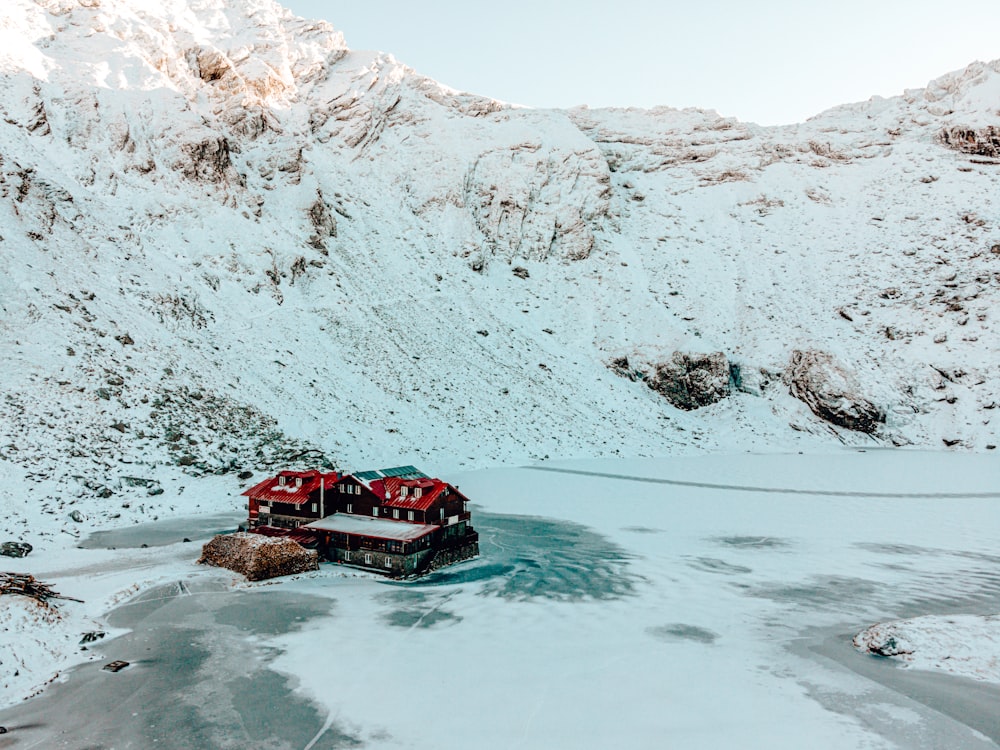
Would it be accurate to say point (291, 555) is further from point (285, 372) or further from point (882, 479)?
point (882, 479)

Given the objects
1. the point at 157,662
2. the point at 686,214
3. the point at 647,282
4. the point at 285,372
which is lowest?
the point at 157,662

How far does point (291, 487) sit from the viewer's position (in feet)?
101

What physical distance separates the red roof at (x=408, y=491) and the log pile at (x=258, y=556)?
163 inches

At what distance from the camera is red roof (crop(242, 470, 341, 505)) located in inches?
1182

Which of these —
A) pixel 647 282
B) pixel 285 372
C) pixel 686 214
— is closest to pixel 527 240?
pixel 647 282

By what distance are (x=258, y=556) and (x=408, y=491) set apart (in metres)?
6.94

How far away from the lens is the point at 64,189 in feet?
160

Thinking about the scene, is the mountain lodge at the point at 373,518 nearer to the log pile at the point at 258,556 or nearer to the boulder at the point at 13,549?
the log pile at the point at 258,556

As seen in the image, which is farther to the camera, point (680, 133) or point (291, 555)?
point (680, 133)

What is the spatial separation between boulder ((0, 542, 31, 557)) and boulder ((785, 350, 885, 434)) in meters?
60.7

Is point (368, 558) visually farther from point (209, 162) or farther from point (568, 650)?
point (209, 162)

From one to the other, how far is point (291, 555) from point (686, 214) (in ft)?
242

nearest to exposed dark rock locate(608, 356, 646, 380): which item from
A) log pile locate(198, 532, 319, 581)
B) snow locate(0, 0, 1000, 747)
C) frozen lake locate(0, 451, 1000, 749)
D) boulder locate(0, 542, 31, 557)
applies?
snow locate(0, 0, 1000, 747)

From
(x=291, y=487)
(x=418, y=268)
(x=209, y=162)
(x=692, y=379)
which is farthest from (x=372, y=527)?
(x=209, y=162)
